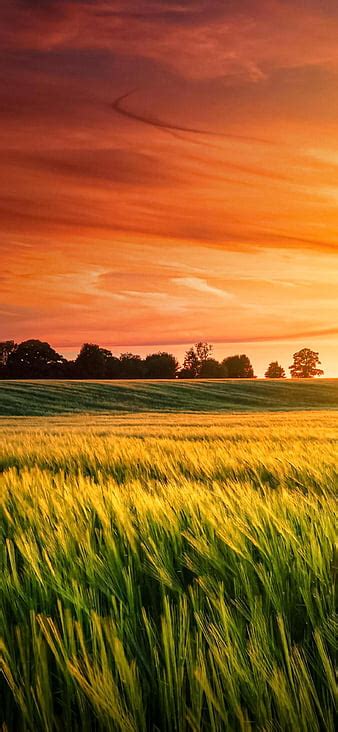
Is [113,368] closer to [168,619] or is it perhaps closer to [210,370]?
[210,370]

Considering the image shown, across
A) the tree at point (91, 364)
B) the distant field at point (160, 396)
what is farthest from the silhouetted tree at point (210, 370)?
the distant field at point (160, 396)

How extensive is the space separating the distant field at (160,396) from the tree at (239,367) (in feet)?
121

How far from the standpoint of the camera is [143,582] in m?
2.16

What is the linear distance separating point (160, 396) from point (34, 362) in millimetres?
44219

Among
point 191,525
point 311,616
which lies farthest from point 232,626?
point 191,525

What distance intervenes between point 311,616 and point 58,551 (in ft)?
3.12

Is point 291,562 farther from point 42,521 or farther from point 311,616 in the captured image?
point 42,521

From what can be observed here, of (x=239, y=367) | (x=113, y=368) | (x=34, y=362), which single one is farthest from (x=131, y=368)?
(x=239, y=367)

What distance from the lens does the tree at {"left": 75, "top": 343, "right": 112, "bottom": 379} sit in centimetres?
9100

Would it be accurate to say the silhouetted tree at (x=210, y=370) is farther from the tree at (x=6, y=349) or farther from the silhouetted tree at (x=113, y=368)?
the tree at (x=6, y=349)

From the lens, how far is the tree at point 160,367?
312 feet

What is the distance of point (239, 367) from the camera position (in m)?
107

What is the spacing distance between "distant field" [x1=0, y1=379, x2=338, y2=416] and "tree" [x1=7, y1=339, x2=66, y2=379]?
111 ft

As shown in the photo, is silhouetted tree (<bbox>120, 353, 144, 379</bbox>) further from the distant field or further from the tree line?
the distant field
